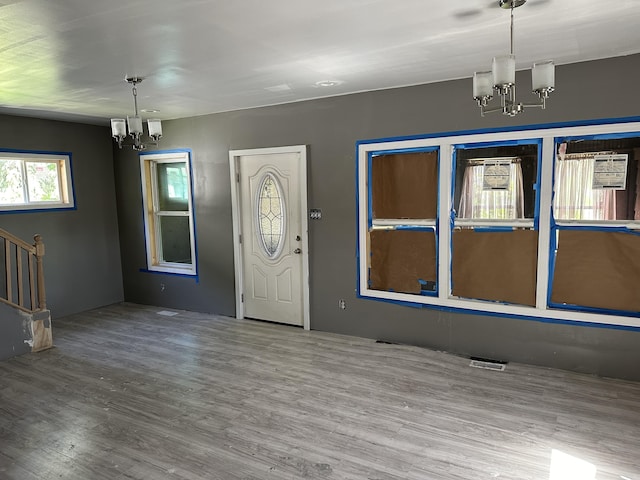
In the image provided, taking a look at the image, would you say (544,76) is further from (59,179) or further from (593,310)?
(59,179)

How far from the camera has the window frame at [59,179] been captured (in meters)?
5.22

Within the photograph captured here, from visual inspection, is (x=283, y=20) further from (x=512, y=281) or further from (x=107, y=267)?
(x=107, y=267)

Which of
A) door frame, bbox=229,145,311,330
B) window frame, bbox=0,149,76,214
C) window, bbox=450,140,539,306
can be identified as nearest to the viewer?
window, bbox=450,140,539,306

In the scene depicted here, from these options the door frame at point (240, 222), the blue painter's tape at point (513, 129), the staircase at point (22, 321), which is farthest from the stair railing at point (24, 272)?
the blue painter's tape at point (513, 129)

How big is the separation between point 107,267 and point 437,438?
5.27 metres

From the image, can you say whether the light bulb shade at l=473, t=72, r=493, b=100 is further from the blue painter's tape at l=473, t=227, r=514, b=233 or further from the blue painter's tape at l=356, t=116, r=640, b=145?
the blue painter's tape at l=473, t=227, r=514, b=233

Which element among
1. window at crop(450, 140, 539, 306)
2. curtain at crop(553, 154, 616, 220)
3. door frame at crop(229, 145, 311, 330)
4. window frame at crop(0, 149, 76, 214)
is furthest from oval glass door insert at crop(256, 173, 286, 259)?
curtain at crop(553, 154, 616, 220)

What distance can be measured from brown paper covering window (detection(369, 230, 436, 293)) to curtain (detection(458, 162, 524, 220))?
0.45 metres

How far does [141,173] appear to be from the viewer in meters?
6.10

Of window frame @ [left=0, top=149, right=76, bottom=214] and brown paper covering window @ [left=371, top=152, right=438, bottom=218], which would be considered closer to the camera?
brown paper covering window @ [left=371, top=152, right=438, bottom=218]

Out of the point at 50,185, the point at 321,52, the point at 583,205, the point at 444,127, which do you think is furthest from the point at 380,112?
the point at 50,185

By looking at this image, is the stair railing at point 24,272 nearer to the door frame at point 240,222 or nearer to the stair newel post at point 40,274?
the stair newel post at point 40,274

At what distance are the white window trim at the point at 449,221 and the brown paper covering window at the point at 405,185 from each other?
79 millimetres

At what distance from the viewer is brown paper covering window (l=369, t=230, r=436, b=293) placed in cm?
426
